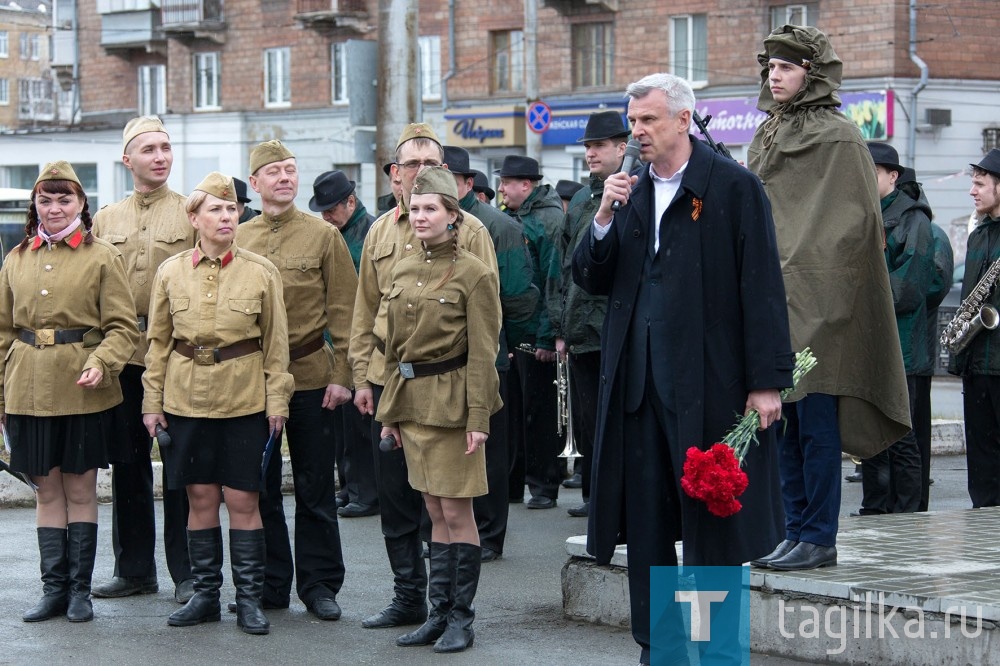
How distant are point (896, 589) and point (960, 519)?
7.65 feet

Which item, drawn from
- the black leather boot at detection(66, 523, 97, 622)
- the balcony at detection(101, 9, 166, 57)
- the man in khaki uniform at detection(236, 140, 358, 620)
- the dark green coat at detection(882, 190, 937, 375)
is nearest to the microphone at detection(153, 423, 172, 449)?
the man in khaki uniform at detection(236, 140, 358, 620)

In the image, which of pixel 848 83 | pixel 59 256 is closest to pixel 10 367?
pixel 59 256

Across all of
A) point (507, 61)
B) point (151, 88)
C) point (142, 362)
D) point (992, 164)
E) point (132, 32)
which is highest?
point (132, 32)

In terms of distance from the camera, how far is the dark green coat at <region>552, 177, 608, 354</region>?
31.3ft

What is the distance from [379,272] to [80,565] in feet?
6.56

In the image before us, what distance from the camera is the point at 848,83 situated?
3359 centimetres

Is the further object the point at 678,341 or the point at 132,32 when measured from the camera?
the point at 132,32

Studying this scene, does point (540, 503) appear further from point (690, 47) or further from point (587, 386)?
point (690, 47)

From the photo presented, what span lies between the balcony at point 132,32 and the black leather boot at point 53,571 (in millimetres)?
43049

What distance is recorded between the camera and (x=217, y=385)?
6789 mm

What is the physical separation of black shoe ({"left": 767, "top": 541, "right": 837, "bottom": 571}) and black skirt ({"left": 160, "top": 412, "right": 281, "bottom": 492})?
7.84ft

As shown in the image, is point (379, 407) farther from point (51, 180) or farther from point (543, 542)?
point (543, 542)

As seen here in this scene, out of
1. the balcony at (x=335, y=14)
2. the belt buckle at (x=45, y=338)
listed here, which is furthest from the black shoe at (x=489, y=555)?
the balcony at (x=335, y=14)

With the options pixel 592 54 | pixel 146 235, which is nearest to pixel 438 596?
pixel 146 235
